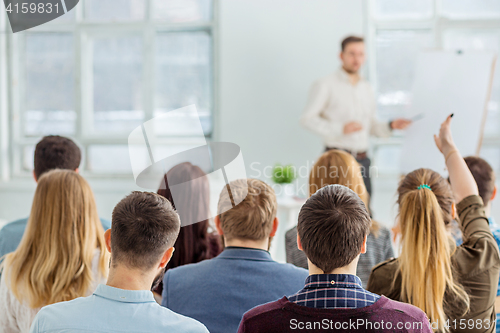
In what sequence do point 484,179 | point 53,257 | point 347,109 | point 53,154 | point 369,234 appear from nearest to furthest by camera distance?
point 53,257
point 369,234
point 484,179
point 53,154
point 347,109

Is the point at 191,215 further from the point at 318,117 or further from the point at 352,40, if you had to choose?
the point at 352,40

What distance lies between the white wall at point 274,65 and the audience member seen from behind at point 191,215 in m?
2.23

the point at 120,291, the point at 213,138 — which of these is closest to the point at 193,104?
the point at 213,138

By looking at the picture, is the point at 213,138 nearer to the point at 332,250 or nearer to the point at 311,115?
the point at 311,115

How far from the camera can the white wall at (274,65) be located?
3910 mm

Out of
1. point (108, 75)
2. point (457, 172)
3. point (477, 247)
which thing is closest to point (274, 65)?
point (108, 75)

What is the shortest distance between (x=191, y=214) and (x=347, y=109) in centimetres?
222

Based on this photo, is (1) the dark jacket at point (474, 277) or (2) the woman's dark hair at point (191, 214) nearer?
(1) the dark jacket at point (474, 277)

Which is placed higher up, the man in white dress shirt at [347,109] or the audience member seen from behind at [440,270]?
the man in white dress shirt at [347,109]

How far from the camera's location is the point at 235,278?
1.23m

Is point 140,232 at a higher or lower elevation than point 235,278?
higher

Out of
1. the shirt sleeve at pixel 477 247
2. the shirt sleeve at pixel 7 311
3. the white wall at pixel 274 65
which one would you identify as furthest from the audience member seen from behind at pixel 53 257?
the white wall at pixel 274 65

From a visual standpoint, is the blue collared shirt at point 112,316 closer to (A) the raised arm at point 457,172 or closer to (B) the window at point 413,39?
(A) the raised arm at point 457,172

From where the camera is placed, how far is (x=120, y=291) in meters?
0.87
